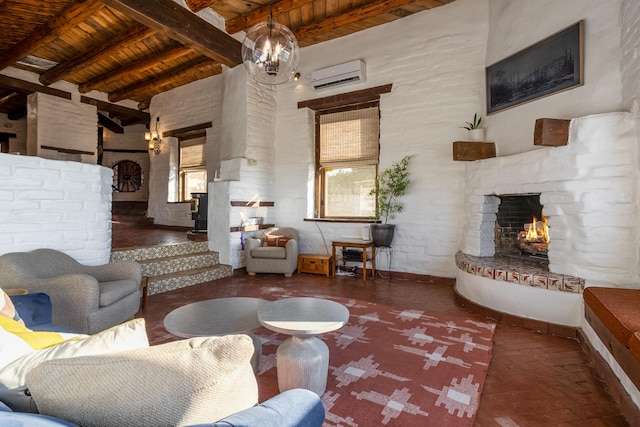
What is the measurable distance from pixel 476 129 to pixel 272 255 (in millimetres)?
3424

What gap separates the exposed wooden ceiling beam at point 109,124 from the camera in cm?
908

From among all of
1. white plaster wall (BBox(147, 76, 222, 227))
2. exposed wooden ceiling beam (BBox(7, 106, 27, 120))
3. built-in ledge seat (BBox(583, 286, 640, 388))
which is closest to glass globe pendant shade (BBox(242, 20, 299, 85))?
built-in ledge seat (BBox(583, 286, 640, 388))

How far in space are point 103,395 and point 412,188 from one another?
15.0 feet

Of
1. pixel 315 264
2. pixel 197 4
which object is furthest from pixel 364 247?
pixel 197 4

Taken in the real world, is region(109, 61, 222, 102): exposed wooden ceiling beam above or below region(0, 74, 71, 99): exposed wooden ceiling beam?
above

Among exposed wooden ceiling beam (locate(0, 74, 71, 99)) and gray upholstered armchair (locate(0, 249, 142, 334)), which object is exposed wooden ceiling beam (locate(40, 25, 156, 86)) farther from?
gray upholstered armchair (locate(0, 249, 142, 334))

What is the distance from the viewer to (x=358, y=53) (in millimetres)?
5246

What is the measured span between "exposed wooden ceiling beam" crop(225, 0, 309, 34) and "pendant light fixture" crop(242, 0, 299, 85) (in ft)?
5.96

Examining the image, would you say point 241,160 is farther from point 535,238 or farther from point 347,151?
point 535,238

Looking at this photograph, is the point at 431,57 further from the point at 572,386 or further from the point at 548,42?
the point at 572,386

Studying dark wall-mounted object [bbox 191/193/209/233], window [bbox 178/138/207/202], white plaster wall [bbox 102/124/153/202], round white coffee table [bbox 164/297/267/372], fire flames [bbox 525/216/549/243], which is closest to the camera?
round white coffee table [bbox 164/297/267/372]

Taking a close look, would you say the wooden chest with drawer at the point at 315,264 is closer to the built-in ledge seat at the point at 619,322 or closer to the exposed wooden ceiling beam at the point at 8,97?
the built-in ledge seat at the point at 619,322

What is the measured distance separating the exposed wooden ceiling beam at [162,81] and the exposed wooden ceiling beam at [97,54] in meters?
1.26

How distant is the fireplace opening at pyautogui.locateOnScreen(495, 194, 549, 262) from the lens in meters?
3.70
